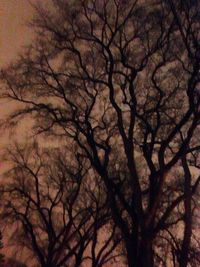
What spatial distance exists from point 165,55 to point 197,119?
7.77ft

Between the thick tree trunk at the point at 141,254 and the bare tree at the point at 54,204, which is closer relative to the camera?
the thick tree trunk at the point at 141,254

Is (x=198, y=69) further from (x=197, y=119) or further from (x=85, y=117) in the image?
(x=85, y=117)

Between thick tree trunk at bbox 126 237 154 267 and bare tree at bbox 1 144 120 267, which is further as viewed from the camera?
bare tree at bbox 1 144 120 267

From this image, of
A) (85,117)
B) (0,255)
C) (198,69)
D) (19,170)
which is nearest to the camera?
(198,69)

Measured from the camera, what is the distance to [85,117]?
50.7 feet

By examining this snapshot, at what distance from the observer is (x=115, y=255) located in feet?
84.1

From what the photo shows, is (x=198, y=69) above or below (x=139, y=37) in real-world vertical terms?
below

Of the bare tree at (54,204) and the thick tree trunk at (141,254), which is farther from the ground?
the bare tree at (54,204)

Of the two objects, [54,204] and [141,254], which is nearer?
[141,254]

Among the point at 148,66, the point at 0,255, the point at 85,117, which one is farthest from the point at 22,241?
the point at 148,66

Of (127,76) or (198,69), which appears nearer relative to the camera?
(198,69)

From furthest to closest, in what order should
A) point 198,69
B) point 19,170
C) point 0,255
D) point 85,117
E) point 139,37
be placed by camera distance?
point 0,255
point 19,170
point 85,117
point 139,37
point 198,69

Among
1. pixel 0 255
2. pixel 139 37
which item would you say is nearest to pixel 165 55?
pixel 139 37

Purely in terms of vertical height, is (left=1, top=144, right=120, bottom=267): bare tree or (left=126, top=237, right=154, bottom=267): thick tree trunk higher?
(left=1, top=144, right=120, bottom=267): bare tree
